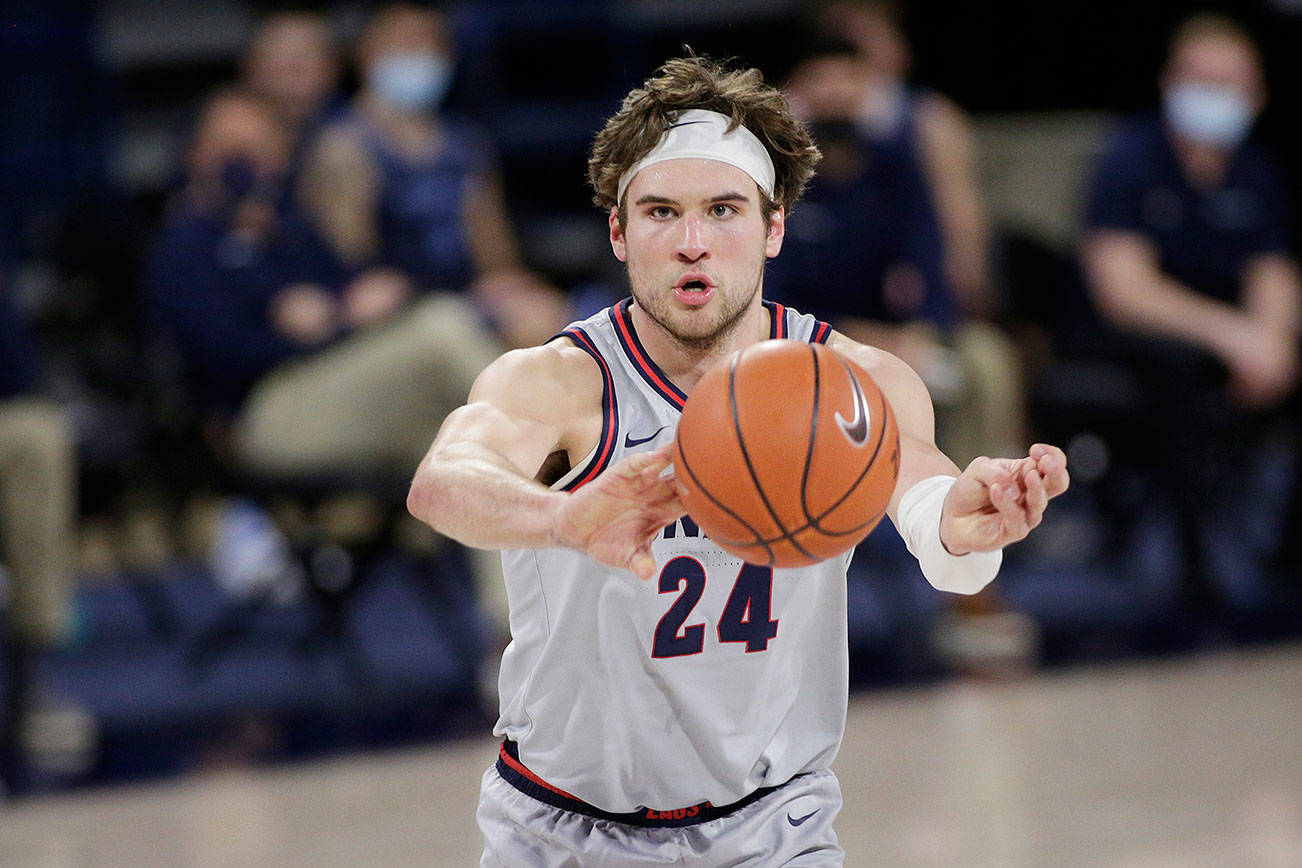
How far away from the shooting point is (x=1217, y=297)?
7.38 m

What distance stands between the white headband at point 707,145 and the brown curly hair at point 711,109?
13 millimetres

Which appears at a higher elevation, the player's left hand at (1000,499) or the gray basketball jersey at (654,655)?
the player's left hand at (1000,499)

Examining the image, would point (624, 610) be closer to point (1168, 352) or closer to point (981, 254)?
point (1168, 352)

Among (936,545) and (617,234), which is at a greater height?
(617,234)

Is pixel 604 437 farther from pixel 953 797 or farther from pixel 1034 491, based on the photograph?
pixel 953 797

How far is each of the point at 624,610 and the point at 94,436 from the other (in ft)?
16.4

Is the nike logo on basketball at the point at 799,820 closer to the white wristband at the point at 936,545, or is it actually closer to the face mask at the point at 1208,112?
the white wristband at the point at 936,545

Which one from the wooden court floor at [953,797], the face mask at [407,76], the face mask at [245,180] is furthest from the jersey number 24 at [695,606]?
the face mask at [407,76]

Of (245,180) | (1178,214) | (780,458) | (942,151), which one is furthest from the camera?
(942,151)

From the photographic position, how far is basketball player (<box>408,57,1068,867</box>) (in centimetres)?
271

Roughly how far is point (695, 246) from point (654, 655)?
66 centimetres

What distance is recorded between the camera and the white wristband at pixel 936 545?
262 centimetres

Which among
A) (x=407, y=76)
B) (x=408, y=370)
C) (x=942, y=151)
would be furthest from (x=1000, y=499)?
(x=942, y=151)

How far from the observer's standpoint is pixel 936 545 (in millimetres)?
2609
